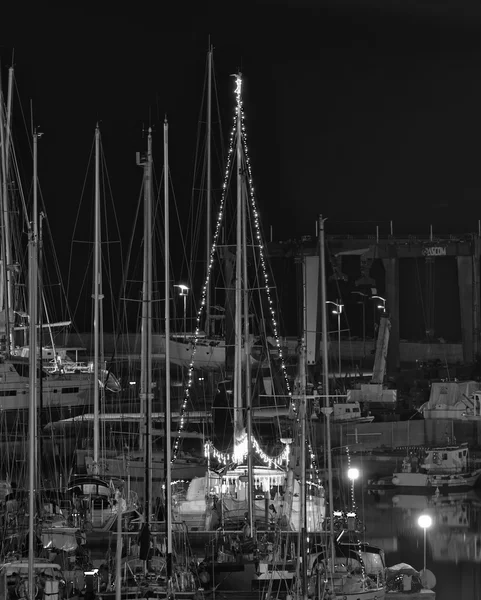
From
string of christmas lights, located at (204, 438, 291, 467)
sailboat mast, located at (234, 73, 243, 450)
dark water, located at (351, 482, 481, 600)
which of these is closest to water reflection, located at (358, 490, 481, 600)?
dark water, located at (351, 482, 481, 600)

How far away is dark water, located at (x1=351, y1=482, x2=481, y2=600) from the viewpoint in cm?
2495

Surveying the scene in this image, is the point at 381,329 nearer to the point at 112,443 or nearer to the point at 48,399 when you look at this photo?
the point at 48,399

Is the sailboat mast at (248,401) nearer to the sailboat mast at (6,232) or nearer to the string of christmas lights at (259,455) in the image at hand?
the string of christmas lights at (259,455)

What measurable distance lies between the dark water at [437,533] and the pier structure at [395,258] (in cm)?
1592

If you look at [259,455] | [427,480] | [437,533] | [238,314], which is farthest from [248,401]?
[427,480]

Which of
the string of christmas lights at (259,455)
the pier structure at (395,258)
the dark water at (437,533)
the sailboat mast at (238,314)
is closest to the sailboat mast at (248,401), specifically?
the sailboat mast at (238,314)

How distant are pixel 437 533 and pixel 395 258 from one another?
22445 millimetres

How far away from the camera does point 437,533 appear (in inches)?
1138

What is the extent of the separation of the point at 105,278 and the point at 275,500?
26560 millimetres

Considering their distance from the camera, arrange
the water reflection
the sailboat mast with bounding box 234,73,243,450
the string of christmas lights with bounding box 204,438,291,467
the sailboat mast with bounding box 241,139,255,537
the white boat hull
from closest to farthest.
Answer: the sailboat mast with bounding box 241,139,255,537, the water reflection, the sailboat mast with bounding box 234,73,243,450, the string of christmas lights with bounding box 204,438,291,467, the white boat hull

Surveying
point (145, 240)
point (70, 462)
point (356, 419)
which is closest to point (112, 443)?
Result: point (70, 462)

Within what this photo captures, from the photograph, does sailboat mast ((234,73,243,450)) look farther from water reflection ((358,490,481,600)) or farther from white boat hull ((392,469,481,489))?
white boat hull ((392,469,481,489))

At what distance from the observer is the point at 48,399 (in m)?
37.7

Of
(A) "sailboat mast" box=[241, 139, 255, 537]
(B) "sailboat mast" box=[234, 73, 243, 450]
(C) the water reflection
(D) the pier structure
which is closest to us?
(A) "sailboat mast" box=[241, 139, 255, 537]
